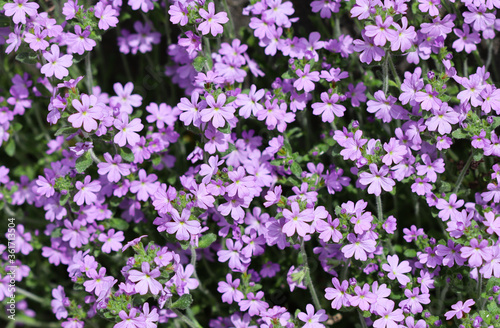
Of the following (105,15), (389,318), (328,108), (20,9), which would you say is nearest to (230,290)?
(389,318)

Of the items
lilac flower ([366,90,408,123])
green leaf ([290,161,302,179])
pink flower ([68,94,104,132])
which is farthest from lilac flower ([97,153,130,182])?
lilac flower ([366,90,408,123])

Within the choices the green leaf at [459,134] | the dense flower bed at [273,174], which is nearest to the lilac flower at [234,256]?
the dense flower bed at [273,174]

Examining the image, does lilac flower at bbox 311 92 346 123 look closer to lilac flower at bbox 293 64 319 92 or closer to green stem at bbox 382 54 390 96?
lilac flower at bbox 293 64 319 92

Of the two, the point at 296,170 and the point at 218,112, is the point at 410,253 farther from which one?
the point at 218,112

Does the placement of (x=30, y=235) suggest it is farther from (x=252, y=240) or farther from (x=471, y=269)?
(x=471, y=269)

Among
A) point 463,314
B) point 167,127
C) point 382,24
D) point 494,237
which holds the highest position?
point 382,24

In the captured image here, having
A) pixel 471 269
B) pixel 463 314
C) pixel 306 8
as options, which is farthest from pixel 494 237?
pixel 306 8

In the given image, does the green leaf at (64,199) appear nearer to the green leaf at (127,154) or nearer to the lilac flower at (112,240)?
the lilac flower at (112,240)
